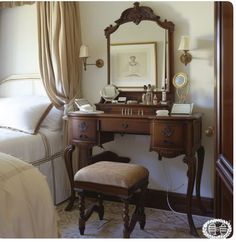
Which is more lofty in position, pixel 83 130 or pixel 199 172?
pixel 83 130

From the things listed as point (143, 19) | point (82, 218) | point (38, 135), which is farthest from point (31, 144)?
point (143, 19)

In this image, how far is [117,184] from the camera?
2256mm

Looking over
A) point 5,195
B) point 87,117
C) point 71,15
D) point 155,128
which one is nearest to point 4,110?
point 87,117

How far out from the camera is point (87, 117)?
2.79 m

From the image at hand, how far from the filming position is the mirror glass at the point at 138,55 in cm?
292

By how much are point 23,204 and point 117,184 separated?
3.03ft

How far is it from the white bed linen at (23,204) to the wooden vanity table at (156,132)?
1.13m

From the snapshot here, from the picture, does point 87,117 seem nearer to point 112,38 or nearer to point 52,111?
point 52,111

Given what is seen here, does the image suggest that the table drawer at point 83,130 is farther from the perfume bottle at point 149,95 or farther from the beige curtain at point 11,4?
the beige curtain at point 11,4

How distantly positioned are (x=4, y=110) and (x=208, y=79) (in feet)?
6.21

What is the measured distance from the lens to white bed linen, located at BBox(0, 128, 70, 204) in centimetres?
264

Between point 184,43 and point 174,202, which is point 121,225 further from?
point 184,43

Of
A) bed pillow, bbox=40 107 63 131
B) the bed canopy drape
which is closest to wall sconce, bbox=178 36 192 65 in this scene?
the bed canopy drape

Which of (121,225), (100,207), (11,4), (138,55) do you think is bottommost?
(121,225)
